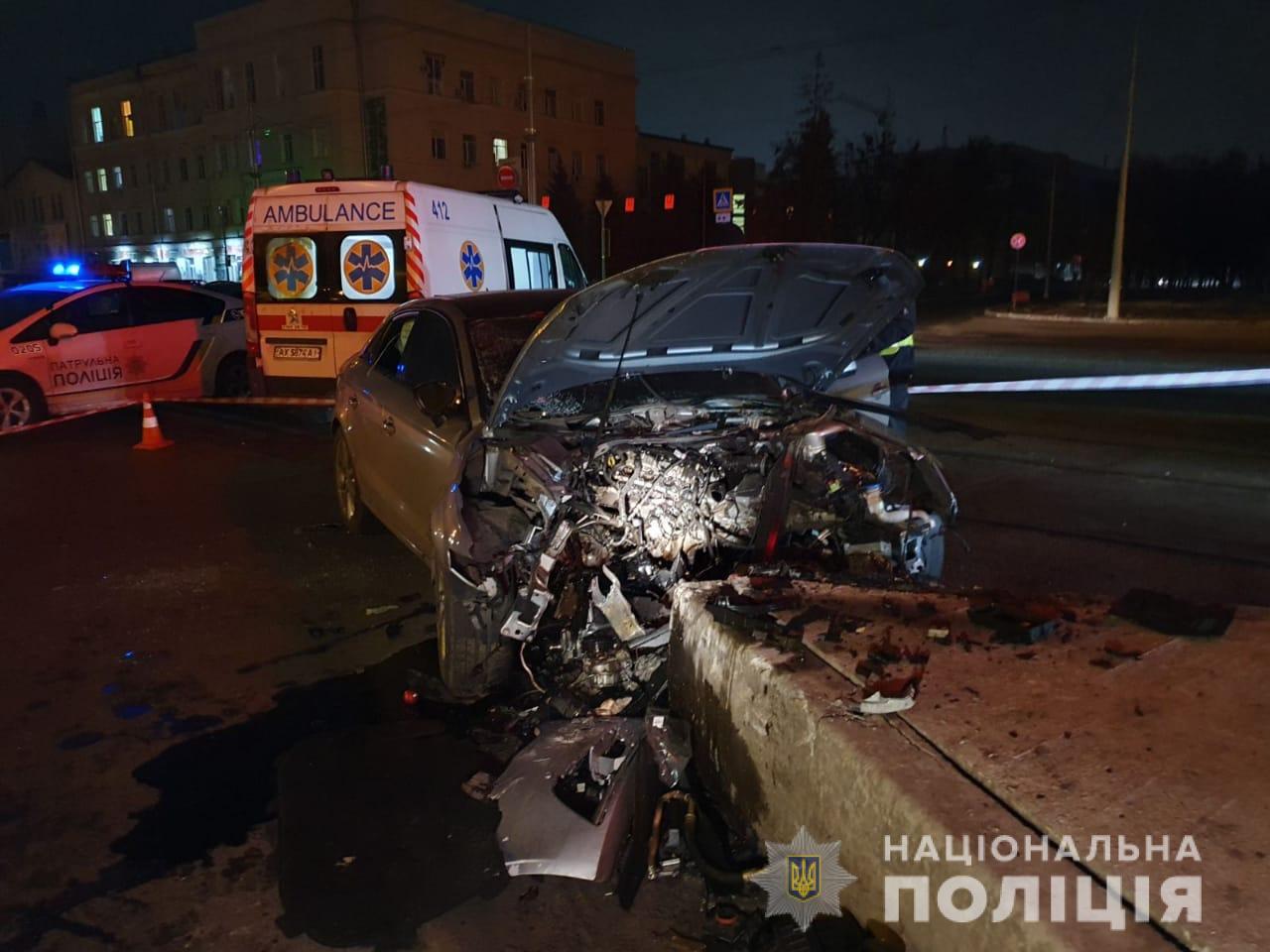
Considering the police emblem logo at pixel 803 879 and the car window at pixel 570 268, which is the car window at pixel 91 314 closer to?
the car window at pixel 570 268

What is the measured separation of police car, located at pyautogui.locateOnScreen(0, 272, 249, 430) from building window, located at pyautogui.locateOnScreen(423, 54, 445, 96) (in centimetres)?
3346

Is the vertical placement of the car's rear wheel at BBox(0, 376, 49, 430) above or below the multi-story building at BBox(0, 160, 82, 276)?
below

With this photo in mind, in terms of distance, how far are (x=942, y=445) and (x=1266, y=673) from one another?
6.84 m

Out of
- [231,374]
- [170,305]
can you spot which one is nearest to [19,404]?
[170,305]

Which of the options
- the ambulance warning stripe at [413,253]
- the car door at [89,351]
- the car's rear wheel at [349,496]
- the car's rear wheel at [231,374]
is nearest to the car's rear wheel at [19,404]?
the car door at [89,351]

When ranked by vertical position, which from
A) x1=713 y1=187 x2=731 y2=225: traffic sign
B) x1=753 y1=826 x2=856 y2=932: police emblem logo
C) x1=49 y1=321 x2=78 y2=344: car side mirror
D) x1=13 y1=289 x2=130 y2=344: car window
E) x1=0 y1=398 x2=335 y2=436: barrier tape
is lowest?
x1=753 y1=826 x2=856 y2=932: police emblem logo

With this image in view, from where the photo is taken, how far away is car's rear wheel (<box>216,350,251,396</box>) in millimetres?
12203

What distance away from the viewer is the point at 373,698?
414 centimetres

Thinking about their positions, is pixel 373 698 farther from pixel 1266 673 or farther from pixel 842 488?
pixel 1266 673

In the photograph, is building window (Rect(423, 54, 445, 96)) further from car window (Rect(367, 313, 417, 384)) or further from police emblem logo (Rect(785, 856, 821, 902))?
police emblem logo (Rect(785, 856, 821, 902))

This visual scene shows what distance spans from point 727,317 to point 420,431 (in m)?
1.70

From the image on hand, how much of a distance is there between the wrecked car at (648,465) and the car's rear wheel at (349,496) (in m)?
1.65

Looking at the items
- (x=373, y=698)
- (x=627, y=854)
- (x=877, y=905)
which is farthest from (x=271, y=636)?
(x=877, y=905)

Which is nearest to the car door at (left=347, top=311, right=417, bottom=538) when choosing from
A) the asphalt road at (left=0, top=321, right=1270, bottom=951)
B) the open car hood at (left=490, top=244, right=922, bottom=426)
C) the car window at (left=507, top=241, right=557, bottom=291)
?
the asphalt road at (left=0, top=321, right=1270, bottom=951)
